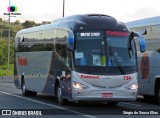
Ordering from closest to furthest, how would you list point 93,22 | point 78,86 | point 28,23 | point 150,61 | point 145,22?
1. point 78,86
2. point 93,22
3. point 150,61
4. point 145,22
5. point 28,23

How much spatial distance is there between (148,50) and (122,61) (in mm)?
3817

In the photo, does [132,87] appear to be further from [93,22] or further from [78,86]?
[93,22]

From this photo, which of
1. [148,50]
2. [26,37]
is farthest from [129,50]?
[26,37]

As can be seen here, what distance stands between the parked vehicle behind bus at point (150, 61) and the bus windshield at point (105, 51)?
263 cm

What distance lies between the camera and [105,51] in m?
18.0

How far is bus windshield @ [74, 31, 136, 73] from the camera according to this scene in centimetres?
1789

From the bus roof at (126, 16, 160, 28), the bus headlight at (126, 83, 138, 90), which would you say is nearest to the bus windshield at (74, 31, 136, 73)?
the bus headlight at (126, 83, 138, 90)

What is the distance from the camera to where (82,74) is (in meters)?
17.7

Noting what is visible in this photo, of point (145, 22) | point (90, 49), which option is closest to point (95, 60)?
point (90, 49)

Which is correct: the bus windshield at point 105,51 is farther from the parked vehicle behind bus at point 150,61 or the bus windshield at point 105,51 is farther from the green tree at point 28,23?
the green tree at point 28,23

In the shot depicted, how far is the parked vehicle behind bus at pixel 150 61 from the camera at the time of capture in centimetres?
2084

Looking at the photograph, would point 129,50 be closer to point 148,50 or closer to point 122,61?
point 122,61

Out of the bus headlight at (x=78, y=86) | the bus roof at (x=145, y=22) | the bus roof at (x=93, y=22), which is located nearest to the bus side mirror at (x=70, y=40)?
the bus roof at (x=93, y=22)

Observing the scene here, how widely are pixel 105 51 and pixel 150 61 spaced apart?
153 inches
